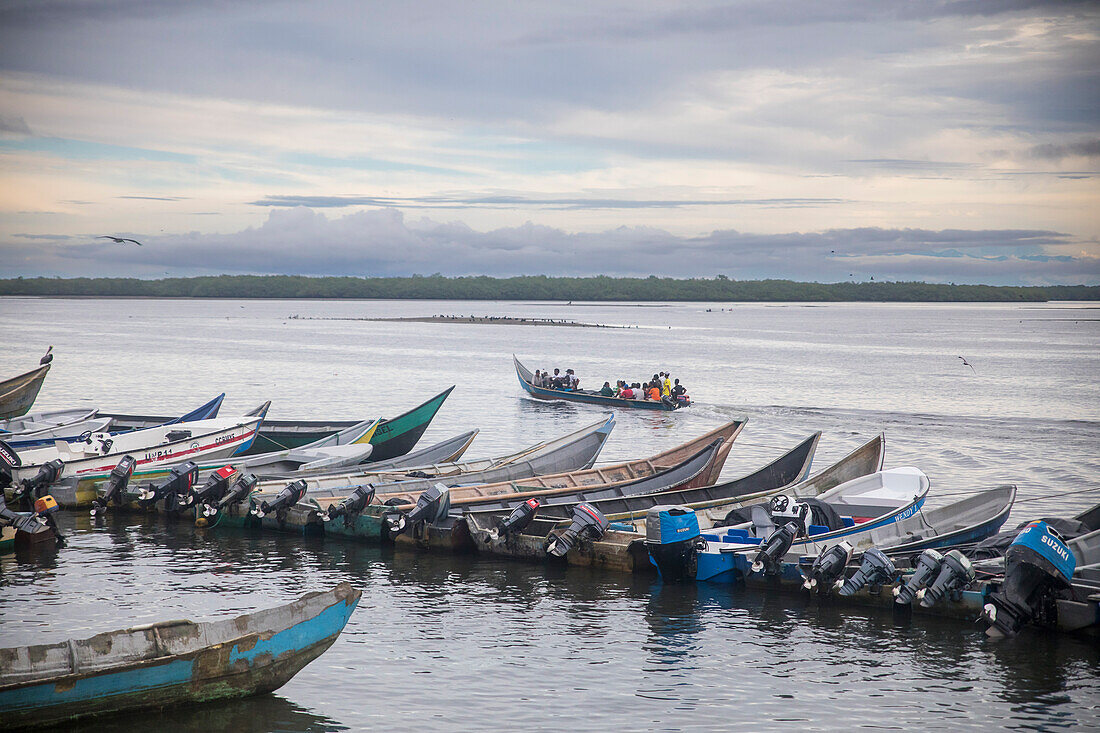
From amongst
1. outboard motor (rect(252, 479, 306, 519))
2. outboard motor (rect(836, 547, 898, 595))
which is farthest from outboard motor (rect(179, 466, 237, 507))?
outboard motor (rect(836, 547, 898, 595))

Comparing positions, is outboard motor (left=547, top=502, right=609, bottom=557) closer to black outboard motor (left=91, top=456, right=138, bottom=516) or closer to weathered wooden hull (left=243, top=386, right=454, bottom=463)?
black outboard motor (left=91, top=456, right=138, bottom=516)

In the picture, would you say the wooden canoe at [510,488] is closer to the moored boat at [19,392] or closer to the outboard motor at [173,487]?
the outboard motor at [173,487]

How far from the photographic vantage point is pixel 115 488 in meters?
18.8

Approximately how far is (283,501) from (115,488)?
13.0 feet

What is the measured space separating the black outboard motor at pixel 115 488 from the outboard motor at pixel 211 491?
1.48 metres

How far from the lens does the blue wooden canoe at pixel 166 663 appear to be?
848 centimetres

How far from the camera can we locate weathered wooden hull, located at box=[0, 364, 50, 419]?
3195cm

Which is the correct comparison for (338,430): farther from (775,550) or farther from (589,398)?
(775,550)

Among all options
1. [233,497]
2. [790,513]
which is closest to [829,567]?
[790,513]

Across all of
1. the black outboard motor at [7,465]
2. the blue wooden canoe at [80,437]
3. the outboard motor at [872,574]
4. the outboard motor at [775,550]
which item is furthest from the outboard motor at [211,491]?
the outboard motor at [872,574]

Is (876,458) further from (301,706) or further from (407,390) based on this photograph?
(407,390)

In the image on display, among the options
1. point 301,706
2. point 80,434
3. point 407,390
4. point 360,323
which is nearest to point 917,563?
point 301,706

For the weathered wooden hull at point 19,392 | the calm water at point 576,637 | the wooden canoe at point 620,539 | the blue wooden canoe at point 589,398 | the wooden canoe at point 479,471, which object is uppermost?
the weathered wooden hull at point 19,392

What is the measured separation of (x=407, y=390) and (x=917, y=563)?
3792cm
